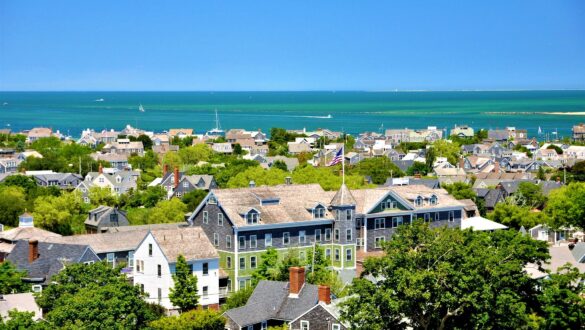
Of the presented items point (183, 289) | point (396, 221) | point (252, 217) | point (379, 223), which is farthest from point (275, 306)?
point (396, 221)

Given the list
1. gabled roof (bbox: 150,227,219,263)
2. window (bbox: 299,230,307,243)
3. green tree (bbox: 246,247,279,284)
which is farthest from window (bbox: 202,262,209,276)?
window (bbox: 299,230,307,243)

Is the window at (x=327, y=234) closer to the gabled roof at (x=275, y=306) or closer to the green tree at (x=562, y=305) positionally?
the gabled roof at (x=275, y=306)

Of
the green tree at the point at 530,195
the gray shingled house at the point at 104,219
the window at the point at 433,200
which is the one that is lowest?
the green tree at the point at 530,195

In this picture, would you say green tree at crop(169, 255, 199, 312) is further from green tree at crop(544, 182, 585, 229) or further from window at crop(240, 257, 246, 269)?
green tree at crop(544, 182, 585, 229)

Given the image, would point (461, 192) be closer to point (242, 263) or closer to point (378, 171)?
point (378, 171)

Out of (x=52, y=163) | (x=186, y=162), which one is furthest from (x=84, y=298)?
(x=186, y=162)

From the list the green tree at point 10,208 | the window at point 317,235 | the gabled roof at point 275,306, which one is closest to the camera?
the gabled roof at point 275,306

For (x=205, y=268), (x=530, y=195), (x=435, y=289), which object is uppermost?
(x=435, y=289)

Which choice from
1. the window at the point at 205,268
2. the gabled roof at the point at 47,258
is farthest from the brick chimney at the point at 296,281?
the gabled roof at the point at 47,258
